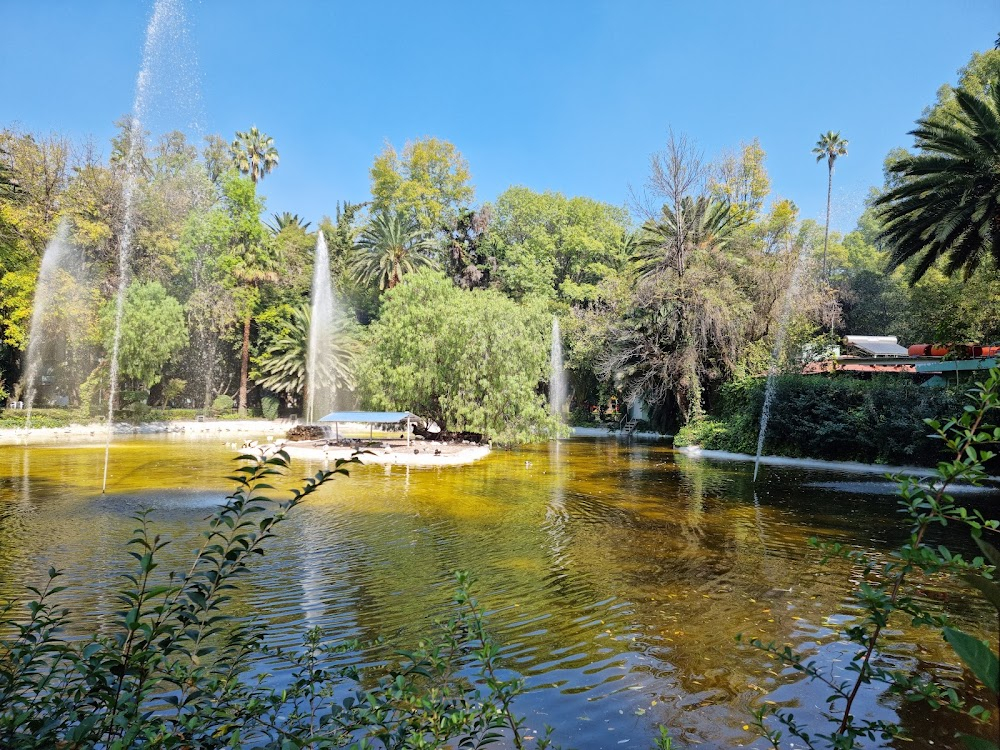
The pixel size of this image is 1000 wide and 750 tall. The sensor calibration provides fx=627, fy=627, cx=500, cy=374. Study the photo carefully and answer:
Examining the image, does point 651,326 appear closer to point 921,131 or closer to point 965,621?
point 921,131

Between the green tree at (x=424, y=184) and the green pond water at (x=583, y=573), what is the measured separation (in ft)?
110

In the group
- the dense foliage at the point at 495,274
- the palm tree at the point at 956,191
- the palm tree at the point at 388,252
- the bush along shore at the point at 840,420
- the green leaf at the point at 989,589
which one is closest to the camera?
the green leaf at the point at 989,589

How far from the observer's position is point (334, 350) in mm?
40312

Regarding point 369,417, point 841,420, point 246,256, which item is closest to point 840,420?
point 841,420

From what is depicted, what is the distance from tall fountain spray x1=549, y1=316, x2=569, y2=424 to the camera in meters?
37.9

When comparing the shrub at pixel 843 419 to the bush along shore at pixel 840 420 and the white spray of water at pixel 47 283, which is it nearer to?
the bush along shore at pixel 840 420

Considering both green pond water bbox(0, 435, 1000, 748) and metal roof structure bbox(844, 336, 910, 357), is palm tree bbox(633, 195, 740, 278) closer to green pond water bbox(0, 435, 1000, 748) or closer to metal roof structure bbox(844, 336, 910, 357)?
metal roof structure bbox(844, 336, 910, 357)

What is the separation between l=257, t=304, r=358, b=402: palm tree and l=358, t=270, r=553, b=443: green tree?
1116cm

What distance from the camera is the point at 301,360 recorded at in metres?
40.2

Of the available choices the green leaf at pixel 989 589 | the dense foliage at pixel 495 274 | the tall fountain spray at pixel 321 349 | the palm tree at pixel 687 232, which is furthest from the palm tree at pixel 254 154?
the green leaf at pixel 989 589

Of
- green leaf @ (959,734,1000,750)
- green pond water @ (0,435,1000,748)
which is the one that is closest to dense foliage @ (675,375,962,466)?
green pond water @ (0,435,1000,748)

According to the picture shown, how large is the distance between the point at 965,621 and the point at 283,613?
735 centimetres

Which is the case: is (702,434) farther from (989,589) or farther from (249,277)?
(249,277)

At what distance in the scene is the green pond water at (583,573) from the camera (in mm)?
5188
